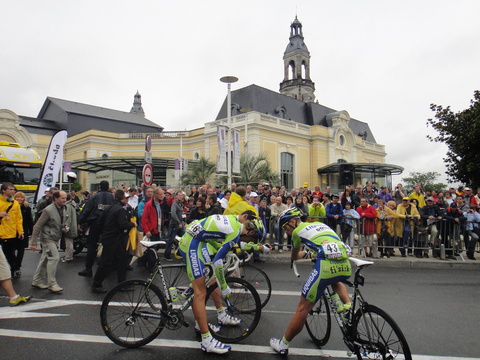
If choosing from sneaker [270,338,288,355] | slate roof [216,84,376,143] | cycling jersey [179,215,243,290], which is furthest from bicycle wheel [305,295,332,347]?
slate roof [216,84,376,143]

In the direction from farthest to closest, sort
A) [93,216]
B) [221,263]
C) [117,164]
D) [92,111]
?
[92,111] → [117,164] → [93,216] → [221,263]

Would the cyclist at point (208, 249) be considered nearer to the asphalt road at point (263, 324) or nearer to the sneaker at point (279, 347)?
the asphalt road at point (263, 324)

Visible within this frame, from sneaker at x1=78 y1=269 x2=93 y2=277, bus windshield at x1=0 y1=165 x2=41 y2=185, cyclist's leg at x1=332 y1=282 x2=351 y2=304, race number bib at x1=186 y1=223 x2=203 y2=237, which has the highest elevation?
bus windshield at x1=0 y1=165 x2=41 y2=185

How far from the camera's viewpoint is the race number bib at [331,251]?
3682 mm

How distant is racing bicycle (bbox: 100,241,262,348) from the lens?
13.3 feet

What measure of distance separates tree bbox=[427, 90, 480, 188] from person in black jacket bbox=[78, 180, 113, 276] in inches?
601

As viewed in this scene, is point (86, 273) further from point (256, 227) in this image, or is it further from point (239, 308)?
point (256, 227)

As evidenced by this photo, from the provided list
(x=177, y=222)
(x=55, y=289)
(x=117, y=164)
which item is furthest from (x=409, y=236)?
(x=117, y=164)

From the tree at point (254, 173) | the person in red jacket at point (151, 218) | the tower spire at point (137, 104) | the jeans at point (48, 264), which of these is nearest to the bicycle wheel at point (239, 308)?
the jeans at point (48, 264)

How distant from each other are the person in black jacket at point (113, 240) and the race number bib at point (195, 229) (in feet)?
9.05

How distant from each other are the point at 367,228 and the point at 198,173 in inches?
789

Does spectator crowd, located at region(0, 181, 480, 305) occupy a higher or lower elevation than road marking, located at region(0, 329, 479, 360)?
higher

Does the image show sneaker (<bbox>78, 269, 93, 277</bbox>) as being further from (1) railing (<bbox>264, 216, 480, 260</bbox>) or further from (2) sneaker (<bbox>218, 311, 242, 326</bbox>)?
(1) railing (<bbox>264, 216, 480, 260</bbox>)

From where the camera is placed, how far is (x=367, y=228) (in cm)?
989
